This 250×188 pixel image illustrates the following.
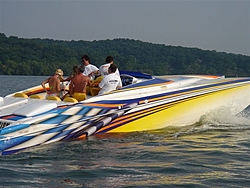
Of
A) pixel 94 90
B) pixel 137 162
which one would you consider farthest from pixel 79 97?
pixel 137 162

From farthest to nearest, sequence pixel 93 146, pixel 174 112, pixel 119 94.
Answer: pixel 174 112
pixel 119 94
pixel 93 146

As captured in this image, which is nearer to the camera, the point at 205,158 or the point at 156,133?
the point at 205,158

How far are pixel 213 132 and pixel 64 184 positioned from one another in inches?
165

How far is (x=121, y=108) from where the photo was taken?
7.46 m

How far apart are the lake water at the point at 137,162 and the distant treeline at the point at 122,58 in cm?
3690

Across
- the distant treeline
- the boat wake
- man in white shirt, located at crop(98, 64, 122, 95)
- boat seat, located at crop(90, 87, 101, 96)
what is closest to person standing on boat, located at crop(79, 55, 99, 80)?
boat seat, located at crop(90, 87, 101, 96)

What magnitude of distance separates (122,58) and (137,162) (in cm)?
4682

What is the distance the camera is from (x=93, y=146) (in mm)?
6758

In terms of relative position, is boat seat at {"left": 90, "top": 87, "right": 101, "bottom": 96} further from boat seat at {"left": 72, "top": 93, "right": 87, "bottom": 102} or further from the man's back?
boat seat at {"left": 72, "top": 93, "right": 87, "bottom": 102}

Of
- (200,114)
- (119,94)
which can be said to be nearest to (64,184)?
(119,94)

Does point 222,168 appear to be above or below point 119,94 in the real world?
below

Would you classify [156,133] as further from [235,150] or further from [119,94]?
[235,150]

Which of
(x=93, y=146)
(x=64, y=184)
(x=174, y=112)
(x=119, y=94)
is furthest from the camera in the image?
(x=174, y=112)

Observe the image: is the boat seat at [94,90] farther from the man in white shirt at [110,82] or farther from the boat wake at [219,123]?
the boat wake at [219,123]
